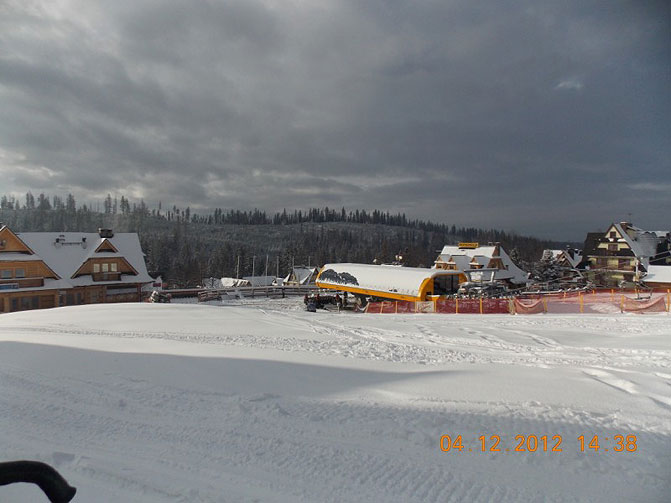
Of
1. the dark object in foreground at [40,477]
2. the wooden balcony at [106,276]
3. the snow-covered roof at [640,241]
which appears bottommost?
the wooden balcony at [106,276]

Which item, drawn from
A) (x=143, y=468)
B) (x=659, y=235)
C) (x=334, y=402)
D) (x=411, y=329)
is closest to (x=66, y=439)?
(x=143, y=468)

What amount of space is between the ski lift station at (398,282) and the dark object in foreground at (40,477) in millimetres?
25343

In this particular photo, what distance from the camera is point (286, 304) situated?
34.9 meters

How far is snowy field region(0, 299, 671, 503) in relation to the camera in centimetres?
398

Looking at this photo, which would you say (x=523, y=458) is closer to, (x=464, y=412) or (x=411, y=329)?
(x=464, y=412)

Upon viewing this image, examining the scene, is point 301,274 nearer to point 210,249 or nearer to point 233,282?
point 233,282

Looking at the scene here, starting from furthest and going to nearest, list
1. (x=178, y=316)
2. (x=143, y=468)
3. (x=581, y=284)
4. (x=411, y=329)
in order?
(x=581, y=284) < (x=178, y=316) < (x=411, y=329) < (x=143, y=468)

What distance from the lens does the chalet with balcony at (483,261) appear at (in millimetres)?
48325

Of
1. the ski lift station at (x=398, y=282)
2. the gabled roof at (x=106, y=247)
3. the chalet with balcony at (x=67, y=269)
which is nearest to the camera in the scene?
the ski lift station at (x=398, y=282)

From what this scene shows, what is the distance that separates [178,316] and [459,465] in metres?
15.1

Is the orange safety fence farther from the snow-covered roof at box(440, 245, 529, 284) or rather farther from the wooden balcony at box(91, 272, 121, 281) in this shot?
the wooden balcony at box(91, 272, 121, 281)

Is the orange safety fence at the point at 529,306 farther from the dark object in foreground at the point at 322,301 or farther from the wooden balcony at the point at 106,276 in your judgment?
the wooden balcony at the point at 106,276

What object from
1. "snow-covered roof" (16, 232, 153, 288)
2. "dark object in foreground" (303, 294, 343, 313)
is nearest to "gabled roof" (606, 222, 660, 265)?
"dark object in foreground" (303, 294, 343, 313)
